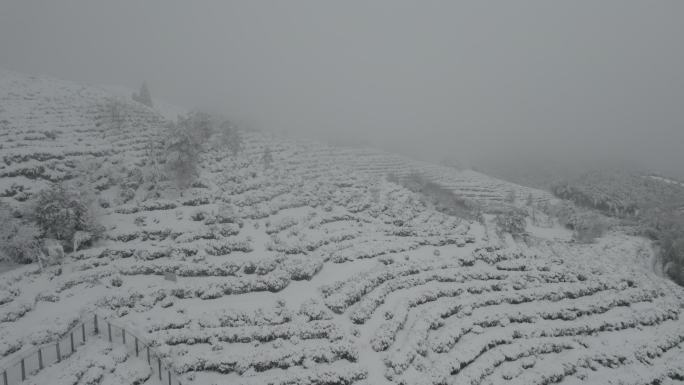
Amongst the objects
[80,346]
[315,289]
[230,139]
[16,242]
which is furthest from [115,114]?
[315,289]

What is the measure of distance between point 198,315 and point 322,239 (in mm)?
8917

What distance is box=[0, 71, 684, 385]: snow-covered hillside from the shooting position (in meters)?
13.2

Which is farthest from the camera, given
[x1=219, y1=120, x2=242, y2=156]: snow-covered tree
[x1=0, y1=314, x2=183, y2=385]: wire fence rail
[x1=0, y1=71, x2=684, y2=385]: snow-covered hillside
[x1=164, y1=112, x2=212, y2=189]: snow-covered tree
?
[x1=219, y1=120, x2=242, y2=156]: snow-covered tree

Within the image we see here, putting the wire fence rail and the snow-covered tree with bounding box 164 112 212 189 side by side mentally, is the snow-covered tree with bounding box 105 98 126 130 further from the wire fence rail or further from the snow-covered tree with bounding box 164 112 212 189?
the wire fence rail

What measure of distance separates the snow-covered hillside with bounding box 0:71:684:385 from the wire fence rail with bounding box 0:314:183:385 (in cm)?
45

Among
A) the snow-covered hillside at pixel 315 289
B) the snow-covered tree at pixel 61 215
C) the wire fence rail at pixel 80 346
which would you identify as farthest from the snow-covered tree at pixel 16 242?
the wire fence rail at pixel 80 346

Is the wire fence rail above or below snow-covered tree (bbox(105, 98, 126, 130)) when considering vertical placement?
below

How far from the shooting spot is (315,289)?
667 inches

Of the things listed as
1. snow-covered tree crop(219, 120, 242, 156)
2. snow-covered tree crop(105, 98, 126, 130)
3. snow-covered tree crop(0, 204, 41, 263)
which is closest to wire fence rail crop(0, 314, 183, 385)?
snow-covered tree crop(0, 204, 41, 263)

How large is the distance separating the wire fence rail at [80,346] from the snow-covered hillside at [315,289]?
448 mm

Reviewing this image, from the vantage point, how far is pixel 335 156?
48.4 meters

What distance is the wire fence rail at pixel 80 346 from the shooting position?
35.7ft

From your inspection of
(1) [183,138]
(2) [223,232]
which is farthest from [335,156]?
(2) [223,232]

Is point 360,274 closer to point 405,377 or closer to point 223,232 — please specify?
point 405,377
